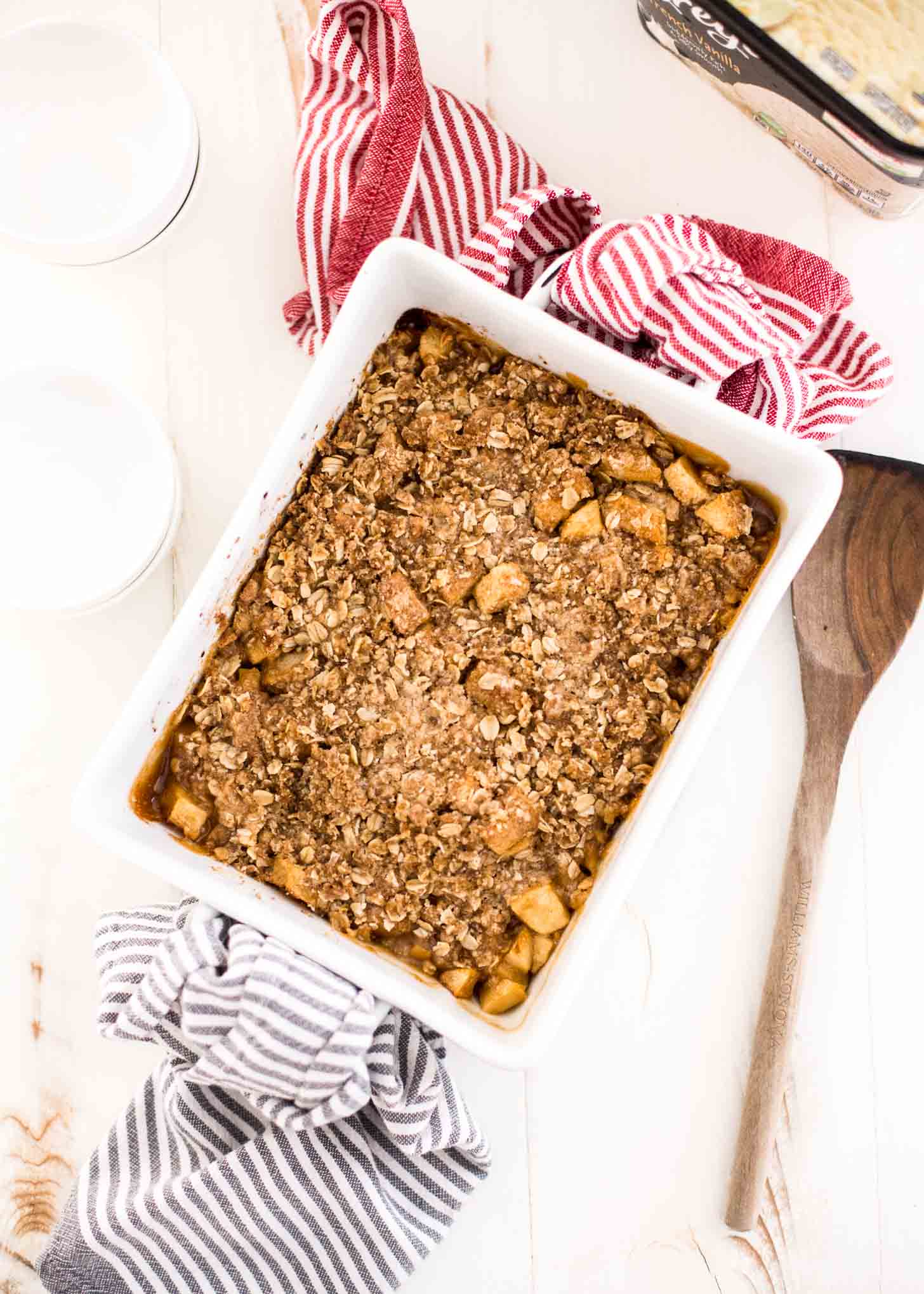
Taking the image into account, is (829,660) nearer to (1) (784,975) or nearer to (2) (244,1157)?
(1) (784,975)

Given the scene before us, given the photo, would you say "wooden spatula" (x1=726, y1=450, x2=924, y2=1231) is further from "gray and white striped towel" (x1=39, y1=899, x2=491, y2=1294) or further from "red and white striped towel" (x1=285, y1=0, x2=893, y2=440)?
"gray and white striped towel" (x1=39, y1=899, x2=491, y2=1294)

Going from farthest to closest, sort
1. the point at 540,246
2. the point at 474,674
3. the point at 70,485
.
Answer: the point at 70,485 < the point at 540,246 < the point at 474,674

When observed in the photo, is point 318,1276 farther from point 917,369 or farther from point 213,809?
point 917,369

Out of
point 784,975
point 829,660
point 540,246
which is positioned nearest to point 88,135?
point 540,246

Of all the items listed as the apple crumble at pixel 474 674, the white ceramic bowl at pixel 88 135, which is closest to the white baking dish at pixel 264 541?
the apple crumble at pixel 474 674

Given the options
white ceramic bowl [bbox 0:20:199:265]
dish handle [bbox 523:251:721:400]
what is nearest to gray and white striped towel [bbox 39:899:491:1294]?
dish handle [bbox 523:251:721:400]

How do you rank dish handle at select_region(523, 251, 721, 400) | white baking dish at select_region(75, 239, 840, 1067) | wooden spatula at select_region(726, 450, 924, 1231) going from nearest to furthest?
white baking dish at select_region(75, 239, 840, 1067)
dish handle at select_region(523, 251, 721, 400)
wooden spatula at select_region(726, 450, 924, 1231)
